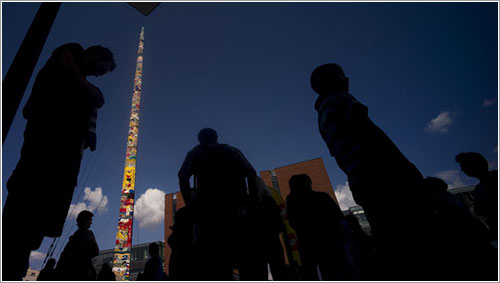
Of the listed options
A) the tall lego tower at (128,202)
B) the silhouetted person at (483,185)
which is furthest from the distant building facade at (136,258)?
the silhouetted person at (483,185)

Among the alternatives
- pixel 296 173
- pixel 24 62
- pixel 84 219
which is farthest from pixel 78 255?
pixel 296 173

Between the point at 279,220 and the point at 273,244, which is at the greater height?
the point at 279,220

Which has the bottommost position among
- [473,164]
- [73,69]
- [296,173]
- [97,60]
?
[473,164]

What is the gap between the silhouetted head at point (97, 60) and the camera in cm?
204

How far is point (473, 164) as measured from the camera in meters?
2.80

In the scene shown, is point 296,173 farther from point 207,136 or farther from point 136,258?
point 136,258

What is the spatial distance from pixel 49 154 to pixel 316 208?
98.0 inches

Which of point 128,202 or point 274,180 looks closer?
point 128,202

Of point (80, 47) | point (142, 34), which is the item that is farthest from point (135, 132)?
point (80, 47)

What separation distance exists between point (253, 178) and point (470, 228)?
1.72m

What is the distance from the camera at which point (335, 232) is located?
2270 mm

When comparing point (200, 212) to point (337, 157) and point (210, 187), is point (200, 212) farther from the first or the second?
point (337, 157)

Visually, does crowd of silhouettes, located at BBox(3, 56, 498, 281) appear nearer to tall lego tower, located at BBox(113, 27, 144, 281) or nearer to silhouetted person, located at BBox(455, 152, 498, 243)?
silhouetted person, located at BBox(455, 152, 498, 243)

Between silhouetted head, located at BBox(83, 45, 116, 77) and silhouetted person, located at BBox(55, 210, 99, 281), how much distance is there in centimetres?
231
